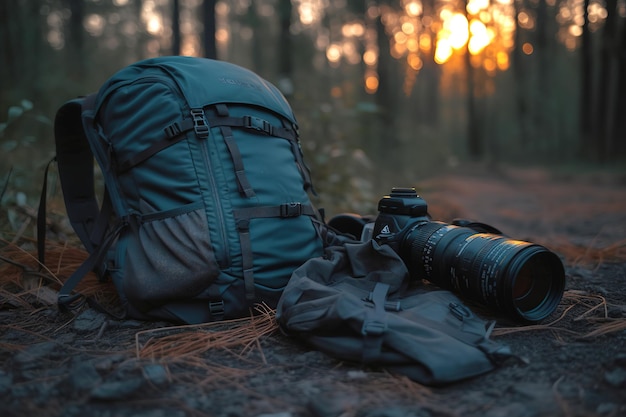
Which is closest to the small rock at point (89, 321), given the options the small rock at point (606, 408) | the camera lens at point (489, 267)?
the camera lens at point (489, 267)

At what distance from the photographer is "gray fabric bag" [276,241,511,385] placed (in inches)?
58.6

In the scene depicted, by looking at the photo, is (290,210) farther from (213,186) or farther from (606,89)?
(606,89)

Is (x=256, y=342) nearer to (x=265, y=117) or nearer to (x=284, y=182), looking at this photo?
(x=284, y=182)

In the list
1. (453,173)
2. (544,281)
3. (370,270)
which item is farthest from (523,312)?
(453,173)

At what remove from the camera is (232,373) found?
1.55 meters

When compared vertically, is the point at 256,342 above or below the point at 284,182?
below

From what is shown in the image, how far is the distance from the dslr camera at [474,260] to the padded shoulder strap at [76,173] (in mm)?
1425

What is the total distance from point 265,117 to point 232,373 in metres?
1.14

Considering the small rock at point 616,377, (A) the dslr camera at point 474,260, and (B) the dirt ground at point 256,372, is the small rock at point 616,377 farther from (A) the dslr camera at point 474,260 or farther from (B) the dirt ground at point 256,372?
(A) the dslr camera at point 474,260

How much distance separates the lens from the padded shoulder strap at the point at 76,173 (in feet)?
8.00

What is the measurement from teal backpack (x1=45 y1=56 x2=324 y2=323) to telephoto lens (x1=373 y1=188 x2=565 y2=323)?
0.38 meters

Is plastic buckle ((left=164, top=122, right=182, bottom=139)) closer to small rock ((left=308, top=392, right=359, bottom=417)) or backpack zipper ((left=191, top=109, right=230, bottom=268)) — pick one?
backpack zipper ((left=191, top=109, right=230, bottom=268))

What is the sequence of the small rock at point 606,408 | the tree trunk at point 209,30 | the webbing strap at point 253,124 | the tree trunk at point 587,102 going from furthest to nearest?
1. the tree trunk at point 587,102
2. the tree trunk at point 209,30
3. the webbing strap at point 253,124
4. the small rock at point 606,408

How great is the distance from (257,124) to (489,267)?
111 centimetres
